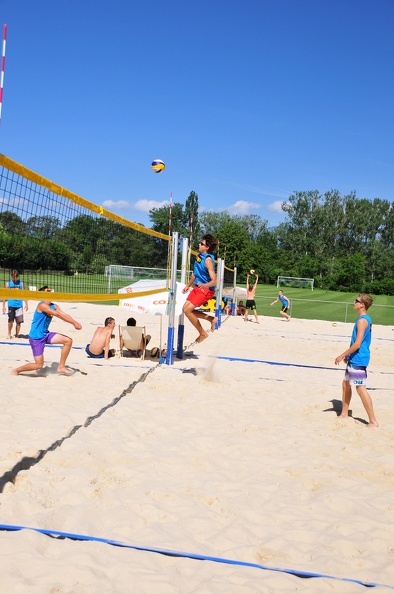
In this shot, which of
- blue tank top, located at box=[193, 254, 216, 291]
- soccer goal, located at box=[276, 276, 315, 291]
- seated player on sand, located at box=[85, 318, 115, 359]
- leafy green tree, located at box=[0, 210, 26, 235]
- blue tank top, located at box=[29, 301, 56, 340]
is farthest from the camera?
soccer goal, located at box=[276, 276, 315, 291]

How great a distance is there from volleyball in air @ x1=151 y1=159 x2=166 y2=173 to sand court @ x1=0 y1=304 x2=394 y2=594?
4.33 metres

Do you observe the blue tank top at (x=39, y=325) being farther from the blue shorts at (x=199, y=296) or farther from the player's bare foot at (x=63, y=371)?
the blue shorts at (x=199, y=296)

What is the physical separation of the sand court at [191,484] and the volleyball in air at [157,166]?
4326mm

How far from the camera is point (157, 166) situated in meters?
9.85

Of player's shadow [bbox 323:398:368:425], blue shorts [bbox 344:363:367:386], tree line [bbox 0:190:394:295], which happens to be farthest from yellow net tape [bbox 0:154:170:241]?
tree line [bbox 0:190:394:295]

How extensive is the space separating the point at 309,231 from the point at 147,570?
74390 millimetres

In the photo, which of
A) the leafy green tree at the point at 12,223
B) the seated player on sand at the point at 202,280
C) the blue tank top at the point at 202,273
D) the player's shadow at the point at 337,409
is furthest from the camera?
the blue tank top at the point at 202,273

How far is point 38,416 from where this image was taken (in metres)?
4.88

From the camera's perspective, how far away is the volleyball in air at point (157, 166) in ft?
32.2

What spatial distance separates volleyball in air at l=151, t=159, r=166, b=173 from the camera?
9820 mm

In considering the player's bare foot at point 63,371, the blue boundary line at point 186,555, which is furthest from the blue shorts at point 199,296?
the blue boundary line at point 186,555

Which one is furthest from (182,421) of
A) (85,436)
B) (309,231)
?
(309,231)

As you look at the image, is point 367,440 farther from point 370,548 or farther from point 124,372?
point 124,372

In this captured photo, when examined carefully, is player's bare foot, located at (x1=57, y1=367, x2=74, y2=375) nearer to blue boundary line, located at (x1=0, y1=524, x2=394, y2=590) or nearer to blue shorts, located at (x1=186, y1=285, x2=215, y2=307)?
blue shorts, located at (x1=186, y1=285, x2=215, y2=307)
